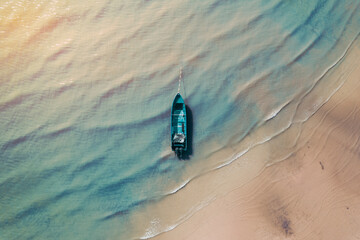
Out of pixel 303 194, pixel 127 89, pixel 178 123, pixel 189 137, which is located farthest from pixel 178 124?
pixel 303 194

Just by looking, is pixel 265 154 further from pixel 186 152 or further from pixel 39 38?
pixel 39 38

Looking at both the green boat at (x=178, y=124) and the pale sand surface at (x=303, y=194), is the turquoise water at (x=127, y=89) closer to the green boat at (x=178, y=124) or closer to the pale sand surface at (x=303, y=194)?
the green boat at (x=178, y=124)

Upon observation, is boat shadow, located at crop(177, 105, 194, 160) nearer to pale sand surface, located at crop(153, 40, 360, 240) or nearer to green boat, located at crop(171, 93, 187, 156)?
green boat, located at crop(171, 93, 187, 156)

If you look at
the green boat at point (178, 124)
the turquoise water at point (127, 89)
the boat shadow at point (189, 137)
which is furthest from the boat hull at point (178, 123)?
the turquoise water at point (127, 89)

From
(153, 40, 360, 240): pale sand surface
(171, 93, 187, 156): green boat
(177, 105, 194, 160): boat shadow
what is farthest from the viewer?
(177, 105, 194, 160): boat shadow

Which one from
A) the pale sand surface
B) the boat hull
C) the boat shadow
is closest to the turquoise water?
the boat shadow

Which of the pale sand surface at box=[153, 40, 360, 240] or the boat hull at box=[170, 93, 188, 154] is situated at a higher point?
the boat hull at box=[170, 93, 188, 154]
